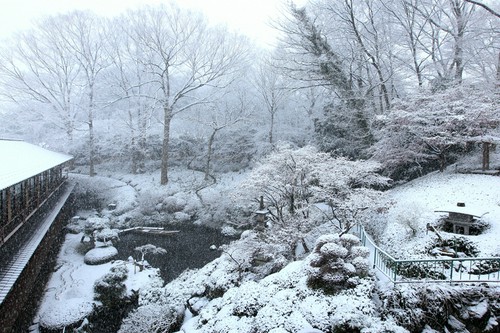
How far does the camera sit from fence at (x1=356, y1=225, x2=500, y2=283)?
28.4ft

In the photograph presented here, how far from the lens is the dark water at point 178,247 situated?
50.8 feet

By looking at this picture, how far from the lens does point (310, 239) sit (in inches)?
573

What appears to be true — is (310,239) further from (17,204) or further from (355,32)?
(355,32)

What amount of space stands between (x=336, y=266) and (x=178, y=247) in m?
10.7

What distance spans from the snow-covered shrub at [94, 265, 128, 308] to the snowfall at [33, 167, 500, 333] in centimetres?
33

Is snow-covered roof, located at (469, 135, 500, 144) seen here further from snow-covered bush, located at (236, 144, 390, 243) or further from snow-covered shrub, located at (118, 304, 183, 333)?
snow-covered shrub, located at (118, 304, 183, 333)

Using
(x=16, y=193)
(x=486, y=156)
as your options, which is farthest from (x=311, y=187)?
(x=16, y=193)

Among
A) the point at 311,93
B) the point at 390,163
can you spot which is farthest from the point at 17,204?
the point at 311,93

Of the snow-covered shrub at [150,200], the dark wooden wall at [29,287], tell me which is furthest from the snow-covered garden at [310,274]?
the snow-covered shrub at [150,200]

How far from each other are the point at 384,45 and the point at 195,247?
17.1 meters

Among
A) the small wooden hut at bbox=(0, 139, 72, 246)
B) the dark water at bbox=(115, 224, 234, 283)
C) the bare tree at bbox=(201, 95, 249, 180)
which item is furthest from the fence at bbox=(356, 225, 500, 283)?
the bare tree at bbox=(201, 95, 249, 180)

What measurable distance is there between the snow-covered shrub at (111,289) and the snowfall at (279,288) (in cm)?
33

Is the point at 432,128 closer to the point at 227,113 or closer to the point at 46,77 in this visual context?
the point at 227,113

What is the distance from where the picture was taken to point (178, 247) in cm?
1762
